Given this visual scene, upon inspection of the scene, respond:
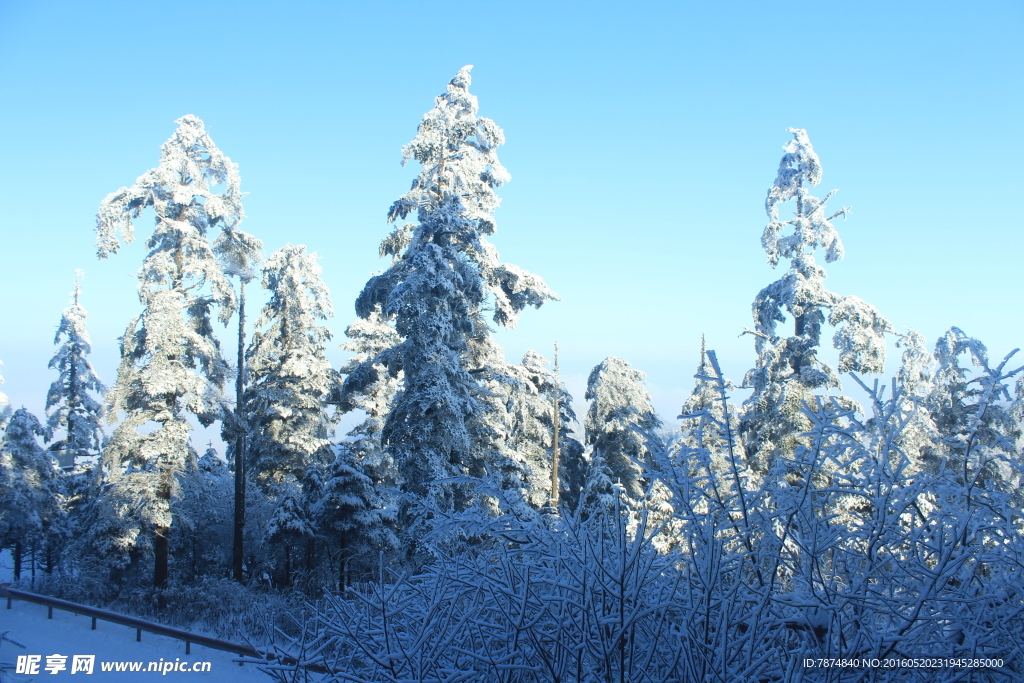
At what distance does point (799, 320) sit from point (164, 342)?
16.7m

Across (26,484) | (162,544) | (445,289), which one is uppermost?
(445,289)

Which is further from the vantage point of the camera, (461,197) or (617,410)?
(617,410)

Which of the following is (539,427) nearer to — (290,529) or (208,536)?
(290,529)

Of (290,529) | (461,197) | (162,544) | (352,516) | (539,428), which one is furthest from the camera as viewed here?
(539,428)

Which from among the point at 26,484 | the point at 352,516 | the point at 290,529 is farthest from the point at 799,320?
the point at 26,484

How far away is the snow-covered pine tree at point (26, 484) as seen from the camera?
73.1 feet

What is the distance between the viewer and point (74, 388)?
88.1ft

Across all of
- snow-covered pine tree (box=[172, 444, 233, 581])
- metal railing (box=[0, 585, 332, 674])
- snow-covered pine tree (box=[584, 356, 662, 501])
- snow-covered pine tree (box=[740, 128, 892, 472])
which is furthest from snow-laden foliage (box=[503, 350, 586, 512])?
snow-covered pine tree (box=[172, 444, 233, 581])

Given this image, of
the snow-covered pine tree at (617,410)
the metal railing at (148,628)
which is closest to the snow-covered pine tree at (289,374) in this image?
the metal railing at (148,628)

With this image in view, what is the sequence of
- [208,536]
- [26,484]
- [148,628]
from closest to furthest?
1. [148,628]
2. [26,484]
3. [208,536]

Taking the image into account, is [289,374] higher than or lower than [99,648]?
higher

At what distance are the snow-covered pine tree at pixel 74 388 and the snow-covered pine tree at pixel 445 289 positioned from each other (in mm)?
18196

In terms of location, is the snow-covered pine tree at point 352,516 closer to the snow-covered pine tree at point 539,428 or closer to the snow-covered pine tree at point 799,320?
the snow-covered pine tree at point 539,428

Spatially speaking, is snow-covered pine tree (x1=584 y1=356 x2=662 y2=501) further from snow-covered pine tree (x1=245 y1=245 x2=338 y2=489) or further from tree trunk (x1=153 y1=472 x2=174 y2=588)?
tree trunk (x1=153 y1=472 x2=174 y2=588)
